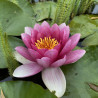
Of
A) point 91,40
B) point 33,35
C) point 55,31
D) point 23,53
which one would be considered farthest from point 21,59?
point 91,40

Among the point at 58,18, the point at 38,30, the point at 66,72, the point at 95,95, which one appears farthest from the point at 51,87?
the point at 58,18

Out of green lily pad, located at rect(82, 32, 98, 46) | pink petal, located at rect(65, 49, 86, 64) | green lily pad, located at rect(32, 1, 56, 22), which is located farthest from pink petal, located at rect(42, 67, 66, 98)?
green lily pad, located at rect(32, 1, 56, 22)

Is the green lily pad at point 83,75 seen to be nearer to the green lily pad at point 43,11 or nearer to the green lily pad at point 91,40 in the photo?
the green lily pad at point 91,40

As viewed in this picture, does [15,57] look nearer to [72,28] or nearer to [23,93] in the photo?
[23,93]

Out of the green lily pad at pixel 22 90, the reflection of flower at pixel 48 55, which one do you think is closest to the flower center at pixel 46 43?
the reflection of flower at pixel 48 55

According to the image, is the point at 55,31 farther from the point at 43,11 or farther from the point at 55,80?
the point at 43,11

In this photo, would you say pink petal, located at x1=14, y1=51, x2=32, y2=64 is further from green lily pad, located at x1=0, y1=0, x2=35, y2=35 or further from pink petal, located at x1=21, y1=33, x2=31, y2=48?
green lily pad, located at x1=0, y1=0, x2=35, y2=35
